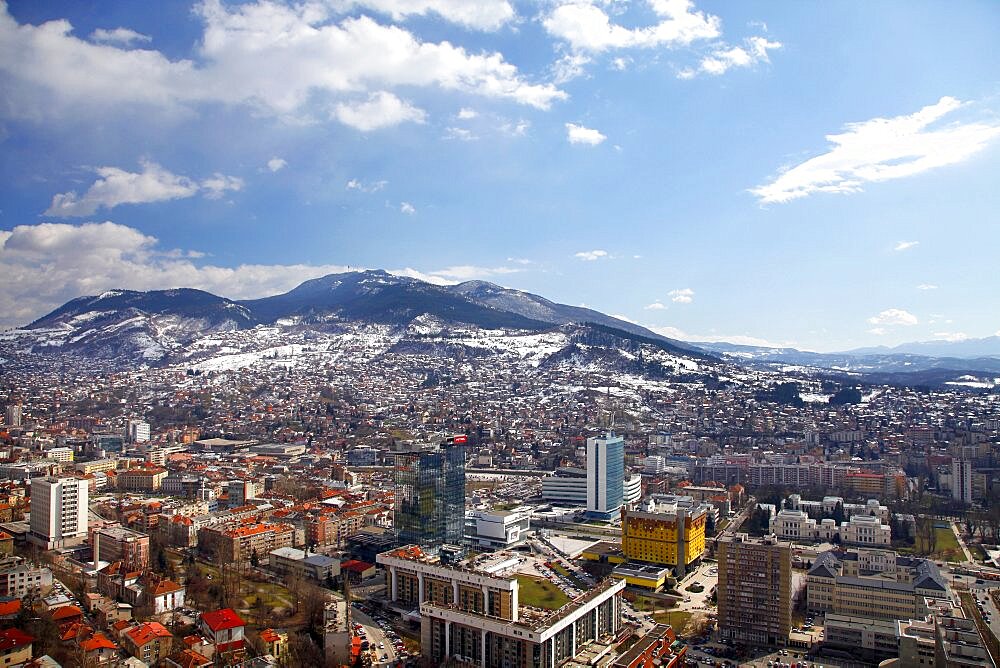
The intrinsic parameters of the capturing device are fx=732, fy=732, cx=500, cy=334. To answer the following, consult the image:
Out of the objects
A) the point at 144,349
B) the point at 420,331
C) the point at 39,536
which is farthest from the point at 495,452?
the point at 144,349

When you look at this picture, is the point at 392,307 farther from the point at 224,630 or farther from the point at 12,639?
the point at 12,639

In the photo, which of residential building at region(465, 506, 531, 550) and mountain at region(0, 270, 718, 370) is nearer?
residential building at region(465, 506, 531, 550)

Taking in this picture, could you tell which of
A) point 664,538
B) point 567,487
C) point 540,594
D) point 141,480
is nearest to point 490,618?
point 540,594

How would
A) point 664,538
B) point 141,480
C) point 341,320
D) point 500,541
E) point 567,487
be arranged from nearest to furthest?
point 664,538
point 500,541
point 567,487
point 141,480
point 341,320

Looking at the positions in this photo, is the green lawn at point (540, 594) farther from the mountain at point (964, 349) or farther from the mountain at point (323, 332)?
the mountain at point (964, 349)

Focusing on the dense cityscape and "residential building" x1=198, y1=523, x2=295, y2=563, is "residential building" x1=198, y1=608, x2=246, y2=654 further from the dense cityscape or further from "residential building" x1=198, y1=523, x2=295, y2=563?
"residential building" x1=198, y1=523, x2=295, y2=563

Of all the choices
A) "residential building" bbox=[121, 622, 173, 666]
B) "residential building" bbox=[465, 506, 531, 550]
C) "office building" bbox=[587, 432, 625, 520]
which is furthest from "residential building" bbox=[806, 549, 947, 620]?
"residential building" bbox=[121, 622, 173, 666]

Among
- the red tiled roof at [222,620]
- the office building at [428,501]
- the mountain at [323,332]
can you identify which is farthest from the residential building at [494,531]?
the mountain at [323,332]
